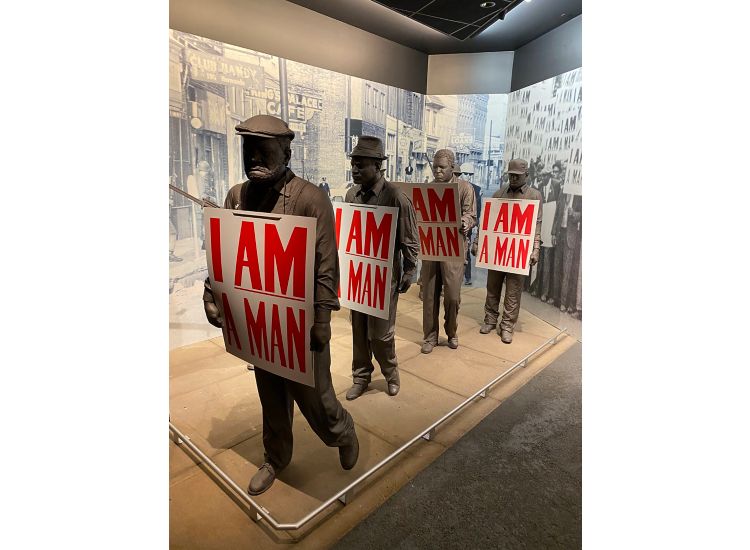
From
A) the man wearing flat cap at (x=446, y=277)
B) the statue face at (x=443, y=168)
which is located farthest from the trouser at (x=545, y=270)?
the statue face at (x=443, y=168)

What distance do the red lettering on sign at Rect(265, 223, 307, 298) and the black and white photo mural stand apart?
164 inches

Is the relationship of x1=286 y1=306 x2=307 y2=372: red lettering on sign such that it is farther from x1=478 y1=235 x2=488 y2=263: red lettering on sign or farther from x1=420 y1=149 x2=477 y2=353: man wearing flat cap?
x1=478 y1=235 x2=488 y2=263: red lettering on sign

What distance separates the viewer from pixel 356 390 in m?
3.67

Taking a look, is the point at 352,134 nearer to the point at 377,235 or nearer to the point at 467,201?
the point at 467,201

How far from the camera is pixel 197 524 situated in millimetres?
2232

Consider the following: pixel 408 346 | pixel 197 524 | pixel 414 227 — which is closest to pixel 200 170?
pixel 414 227

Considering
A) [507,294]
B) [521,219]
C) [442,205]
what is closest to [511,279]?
[507,294]

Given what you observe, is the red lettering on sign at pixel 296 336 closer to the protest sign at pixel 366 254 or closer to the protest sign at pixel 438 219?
the protest sign at pixel 366 254

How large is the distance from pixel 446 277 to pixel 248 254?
2.85m

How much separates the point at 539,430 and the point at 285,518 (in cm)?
193

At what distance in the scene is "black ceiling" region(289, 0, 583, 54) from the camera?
472 cm

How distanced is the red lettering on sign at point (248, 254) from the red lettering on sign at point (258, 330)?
0.40 feet

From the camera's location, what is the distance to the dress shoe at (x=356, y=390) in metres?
3.62

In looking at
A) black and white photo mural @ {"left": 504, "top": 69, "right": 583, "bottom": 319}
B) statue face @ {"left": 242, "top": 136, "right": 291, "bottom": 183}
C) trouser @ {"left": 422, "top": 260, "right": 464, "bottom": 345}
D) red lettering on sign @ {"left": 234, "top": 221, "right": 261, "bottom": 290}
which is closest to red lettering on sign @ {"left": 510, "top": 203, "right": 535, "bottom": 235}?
trouser @ {"left": 422, "top": 260, "right": 464, "bottom": 345}
